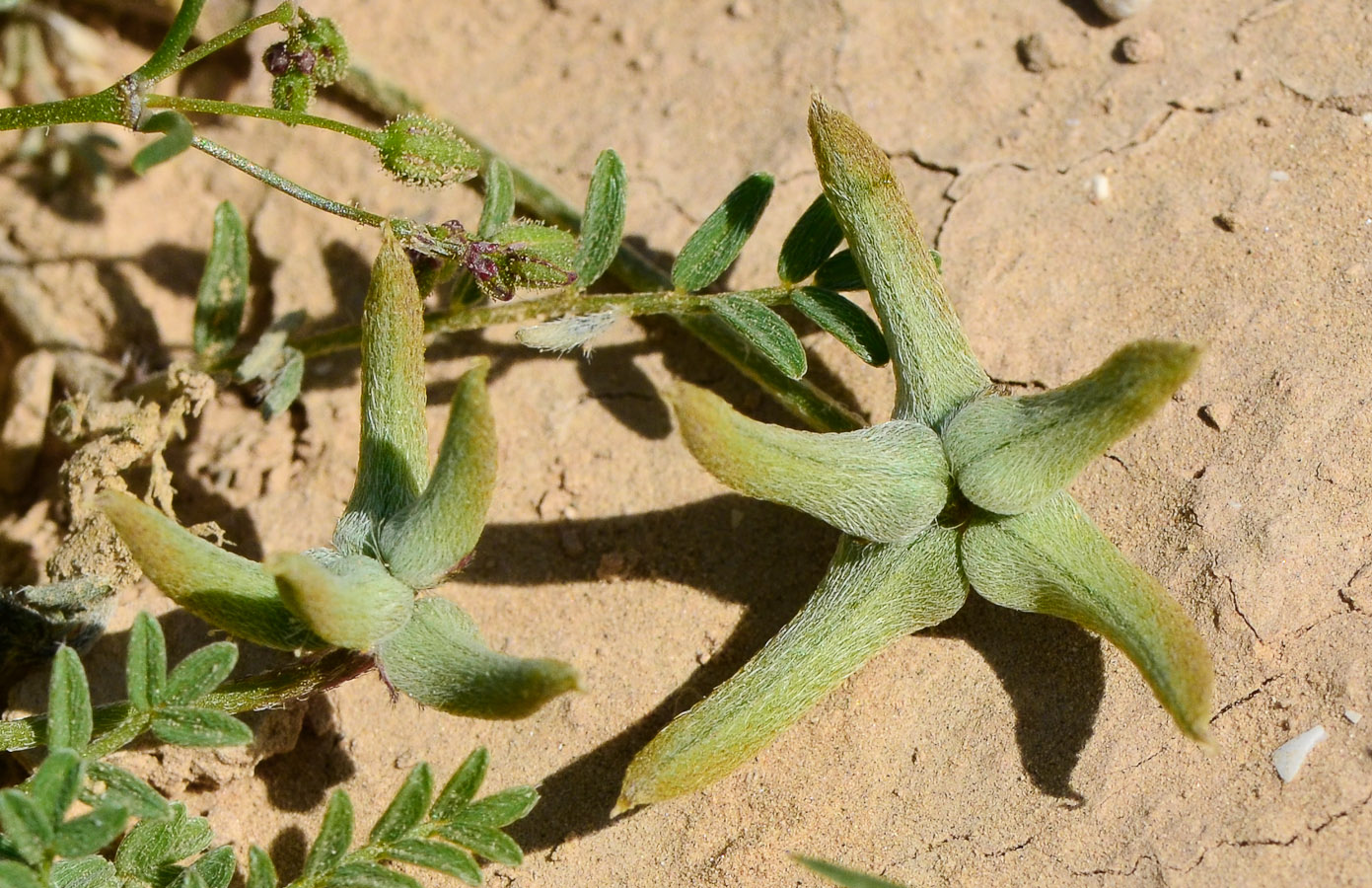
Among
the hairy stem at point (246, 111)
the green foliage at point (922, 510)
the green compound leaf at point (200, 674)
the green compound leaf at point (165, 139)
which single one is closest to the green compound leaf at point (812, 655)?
the green foliage at point (922, 510)

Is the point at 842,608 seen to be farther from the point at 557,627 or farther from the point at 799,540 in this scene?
the point at 557,627

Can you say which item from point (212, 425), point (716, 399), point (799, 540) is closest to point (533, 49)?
point (212, 425)

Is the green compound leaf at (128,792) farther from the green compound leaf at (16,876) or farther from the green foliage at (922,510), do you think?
the green foliage at (922,510)

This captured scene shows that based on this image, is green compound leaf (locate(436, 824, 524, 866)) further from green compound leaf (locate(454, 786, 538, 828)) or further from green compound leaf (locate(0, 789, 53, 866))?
green compound leaf (locate(0, 789, 53, 866))

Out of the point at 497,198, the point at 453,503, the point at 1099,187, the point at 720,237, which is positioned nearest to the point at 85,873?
the point at 453,503

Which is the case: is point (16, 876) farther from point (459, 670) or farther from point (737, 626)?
point (737, 626)

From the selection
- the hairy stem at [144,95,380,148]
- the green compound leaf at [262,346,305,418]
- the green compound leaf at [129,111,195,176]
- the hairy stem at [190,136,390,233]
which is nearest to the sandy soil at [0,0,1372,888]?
the green compound leaf at [262,346,305,418]
